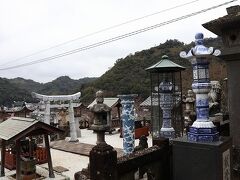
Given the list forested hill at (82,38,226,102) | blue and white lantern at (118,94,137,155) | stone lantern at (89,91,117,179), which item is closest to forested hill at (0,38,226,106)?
forested hill at (82,38,226,102)

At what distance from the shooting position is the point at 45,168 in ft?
43.5

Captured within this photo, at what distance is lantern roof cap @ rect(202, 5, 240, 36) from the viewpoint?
7762 mm

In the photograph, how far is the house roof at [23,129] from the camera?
1080cm

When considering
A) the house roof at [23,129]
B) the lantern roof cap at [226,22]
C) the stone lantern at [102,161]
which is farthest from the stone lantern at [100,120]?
the house roof at [23,129]

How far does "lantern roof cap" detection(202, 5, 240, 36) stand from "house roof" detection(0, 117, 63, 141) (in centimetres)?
700

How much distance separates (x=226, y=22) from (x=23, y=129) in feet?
25.6

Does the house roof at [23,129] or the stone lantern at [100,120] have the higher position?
the stone lantern at [100,120]

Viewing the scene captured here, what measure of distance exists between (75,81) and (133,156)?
10179cm

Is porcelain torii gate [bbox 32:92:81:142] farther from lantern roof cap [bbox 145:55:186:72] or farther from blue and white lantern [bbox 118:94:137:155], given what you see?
lantern roof cap [bbox 145:55:186:72]

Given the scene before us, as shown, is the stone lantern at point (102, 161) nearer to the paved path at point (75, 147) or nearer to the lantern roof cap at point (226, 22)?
the lantern roof cap at point (226, 22)

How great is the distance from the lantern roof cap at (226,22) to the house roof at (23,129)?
700 centimetres

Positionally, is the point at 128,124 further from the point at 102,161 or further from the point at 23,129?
the point at 102,161

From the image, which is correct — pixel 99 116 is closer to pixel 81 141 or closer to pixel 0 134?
pixel 0 134

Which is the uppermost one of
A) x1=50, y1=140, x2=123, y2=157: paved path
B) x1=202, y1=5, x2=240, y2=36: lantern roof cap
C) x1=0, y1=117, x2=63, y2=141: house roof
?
x1=202, y1=5, x2=240, y2=36: lantern roof cap
